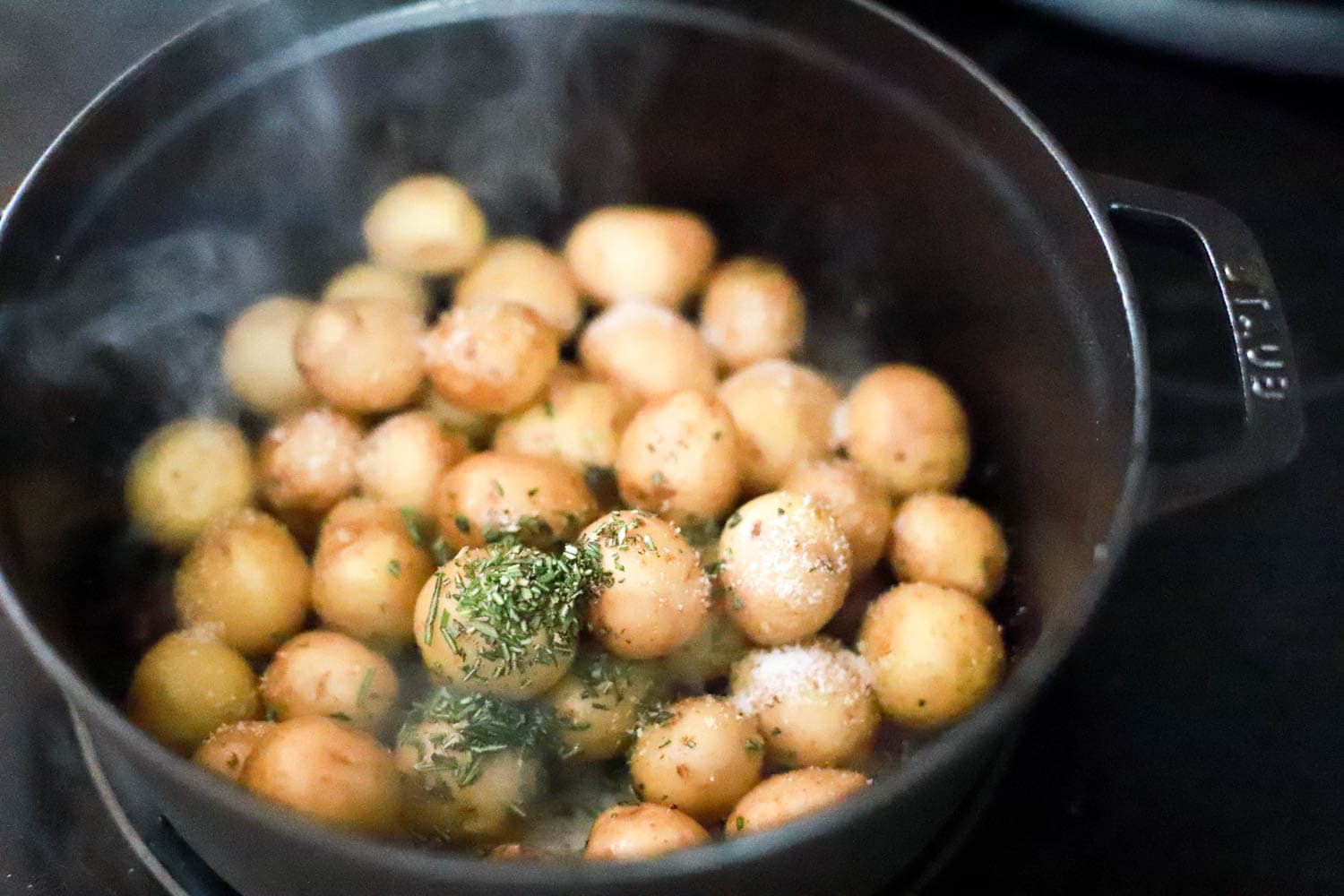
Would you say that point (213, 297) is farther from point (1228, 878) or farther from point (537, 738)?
point (1228, 878)

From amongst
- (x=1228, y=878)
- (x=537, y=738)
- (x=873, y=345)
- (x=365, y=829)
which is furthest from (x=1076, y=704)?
(x=365, y=829)

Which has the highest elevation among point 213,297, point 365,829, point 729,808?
point 213,297

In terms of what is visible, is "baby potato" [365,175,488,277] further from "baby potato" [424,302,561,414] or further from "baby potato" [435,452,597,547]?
"baby potato" [435,452,597,547]

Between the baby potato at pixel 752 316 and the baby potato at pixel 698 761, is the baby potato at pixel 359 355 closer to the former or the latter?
the baby potato at pixel 752 316

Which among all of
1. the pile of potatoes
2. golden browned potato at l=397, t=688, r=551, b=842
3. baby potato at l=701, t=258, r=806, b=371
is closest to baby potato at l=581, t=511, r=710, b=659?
the pile of potatoes

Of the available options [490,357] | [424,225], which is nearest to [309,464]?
[490,357]

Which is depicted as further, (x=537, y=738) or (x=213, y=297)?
(x=213, y=297)

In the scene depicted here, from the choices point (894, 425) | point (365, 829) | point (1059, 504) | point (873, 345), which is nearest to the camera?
point (365, 829)

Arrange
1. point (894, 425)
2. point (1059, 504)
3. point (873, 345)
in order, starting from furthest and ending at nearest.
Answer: point (873, 345), point (894, 425), point (1059, 504)
